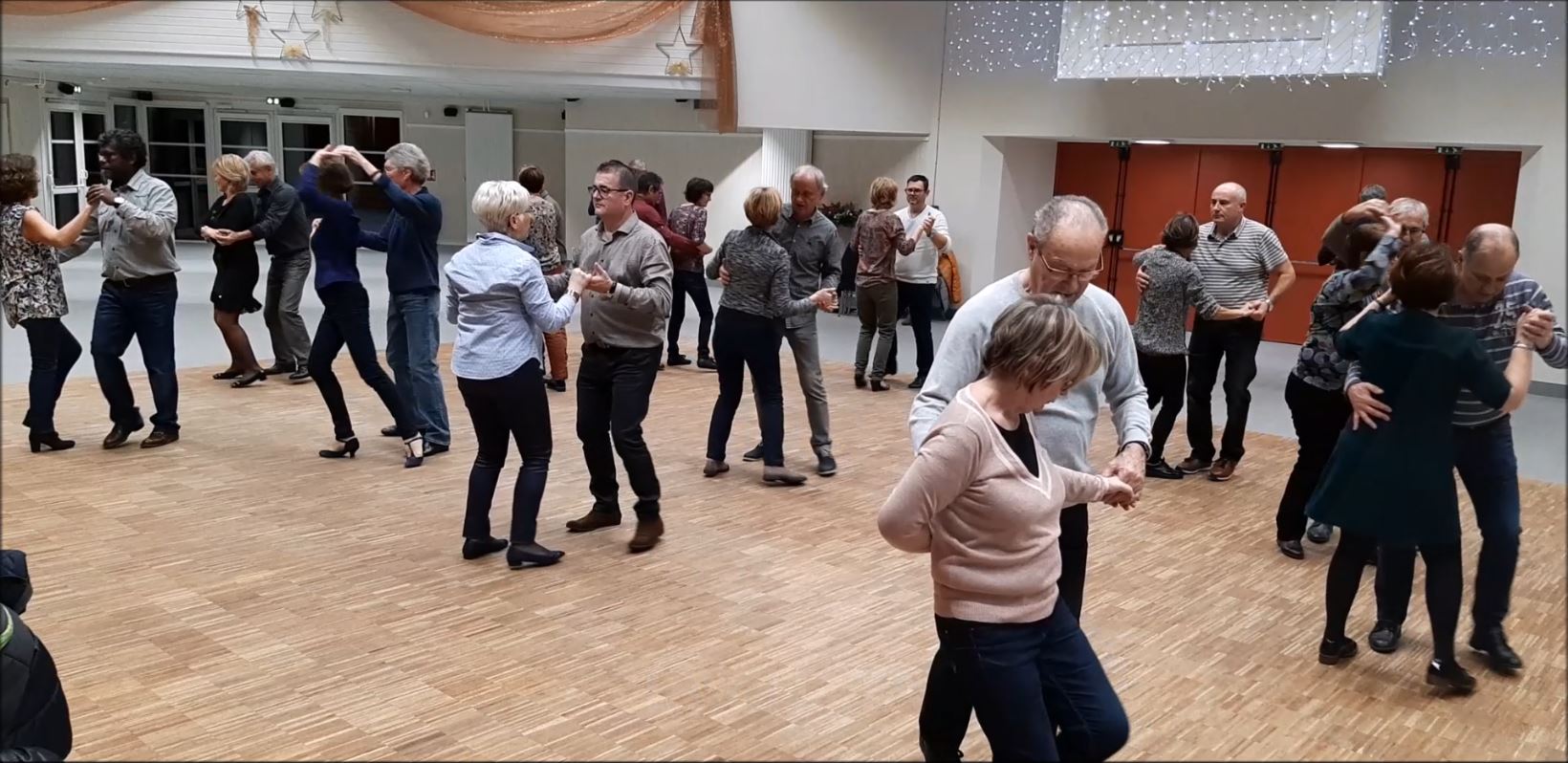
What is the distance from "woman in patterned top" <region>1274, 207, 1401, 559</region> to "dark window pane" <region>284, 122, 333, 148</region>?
15963 mm

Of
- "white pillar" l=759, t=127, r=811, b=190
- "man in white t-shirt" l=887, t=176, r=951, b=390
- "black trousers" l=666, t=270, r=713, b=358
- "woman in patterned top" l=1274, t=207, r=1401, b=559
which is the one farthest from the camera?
"white pillar" l=759, t=127, r=811, b=190

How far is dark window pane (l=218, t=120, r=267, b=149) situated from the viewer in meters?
17.4

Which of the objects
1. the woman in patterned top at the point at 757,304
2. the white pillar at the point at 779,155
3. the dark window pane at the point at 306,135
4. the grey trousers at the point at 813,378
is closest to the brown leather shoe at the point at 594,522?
the woman in patterned top at the point at 757,304

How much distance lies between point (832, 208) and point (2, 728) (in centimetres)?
1185

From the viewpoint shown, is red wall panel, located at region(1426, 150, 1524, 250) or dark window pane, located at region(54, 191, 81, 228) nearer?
dark window pane, located at region(54, 191, 81, 228)

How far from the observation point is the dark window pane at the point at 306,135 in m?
17.7

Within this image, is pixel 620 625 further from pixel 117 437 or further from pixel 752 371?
pixel 117 437

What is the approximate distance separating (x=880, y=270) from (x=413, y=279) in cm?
371

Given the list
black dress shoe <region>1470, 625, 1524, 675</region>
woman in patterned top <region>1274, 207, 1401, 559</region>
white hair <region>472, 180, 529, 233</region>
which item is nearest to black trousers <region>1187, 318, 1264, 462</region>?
woman in patterned top <region>1274, 207, 1401, 559</region>

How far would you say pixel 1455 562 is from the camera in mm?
2930

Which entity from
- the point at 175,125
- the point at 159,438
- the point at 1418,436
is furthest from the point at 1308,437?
the point at 175,125

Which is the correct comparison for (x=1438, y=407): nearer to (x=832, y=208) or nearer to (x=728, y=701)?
(x=728, y=701)

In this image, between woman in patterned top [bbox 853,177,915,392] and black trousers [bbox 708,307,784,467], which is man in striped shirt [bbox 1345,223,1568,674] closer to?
black trousers [bbox 708,307,784,467]

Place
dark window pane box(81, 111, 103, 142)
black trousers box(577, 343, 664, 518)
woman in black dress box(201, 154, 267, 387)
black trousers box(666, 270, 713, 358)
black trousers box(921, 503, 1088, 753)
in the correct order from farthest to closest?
black trousers box(666, 270, 713, 358), woman in black dress box(201, 154, 267, 387), dark window pane box(81, 111, 103, 142), black trousers box(577, 343, 664, 518), black trousers box(921, 503, 1088, 753)
